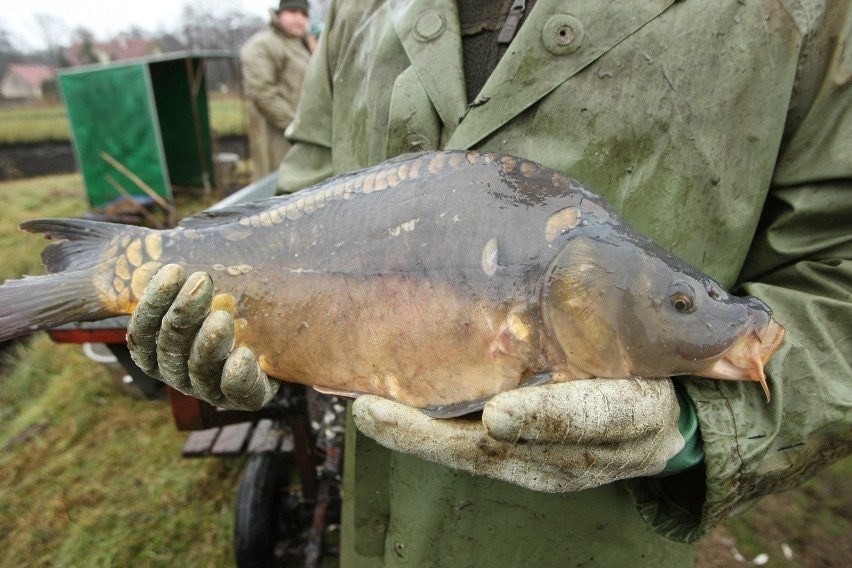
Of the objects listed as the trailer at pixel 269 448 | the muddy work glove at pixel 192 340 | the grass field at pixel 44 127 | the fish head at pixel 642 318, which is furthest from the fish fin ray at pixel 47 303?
the grass field at pixel 44 127

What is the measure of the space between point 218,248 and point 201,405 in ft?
3.78

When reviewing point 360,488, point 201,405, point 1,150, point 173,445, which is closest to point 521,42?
point 360,488

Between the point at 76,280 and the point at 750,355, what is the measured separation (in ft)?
5.07

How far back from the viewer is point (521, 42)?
4.09 feet

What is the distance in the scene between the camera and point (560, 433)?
3.33 ft

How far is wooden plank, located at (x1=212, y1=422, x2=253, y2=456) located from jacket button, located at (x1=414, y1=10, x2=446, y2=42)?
8.22 feet

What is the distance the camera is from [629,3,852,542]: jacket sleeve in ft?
3.62

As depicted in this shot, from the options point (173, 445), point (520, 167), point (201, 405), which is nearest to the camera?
point (520, 167)

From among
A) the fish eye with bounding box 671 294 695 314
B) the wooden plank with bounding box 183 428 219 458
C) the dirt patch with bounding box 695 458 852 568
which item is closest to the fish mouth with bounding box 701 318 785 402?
the fish eye with bounding box 671 294 695 314

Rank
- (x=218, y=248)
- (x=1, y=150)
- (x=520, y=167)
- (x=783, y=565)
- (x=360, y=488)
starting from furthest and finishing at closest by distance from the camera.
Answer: (x=1, y=150) → (x=783, y=565) → (x=360, y=488) → (x=218, y=248) → (x=520, y=167)

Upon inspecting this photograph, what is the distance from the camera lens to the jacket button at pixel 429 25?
136cm

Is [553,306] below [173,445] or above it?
above

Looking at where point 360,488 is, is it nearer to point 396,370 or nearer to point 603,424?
point 396,370

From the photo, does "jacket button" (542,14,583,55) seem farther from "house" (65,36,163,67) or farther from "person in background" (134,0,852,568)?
"house" (65,36,163,67)
